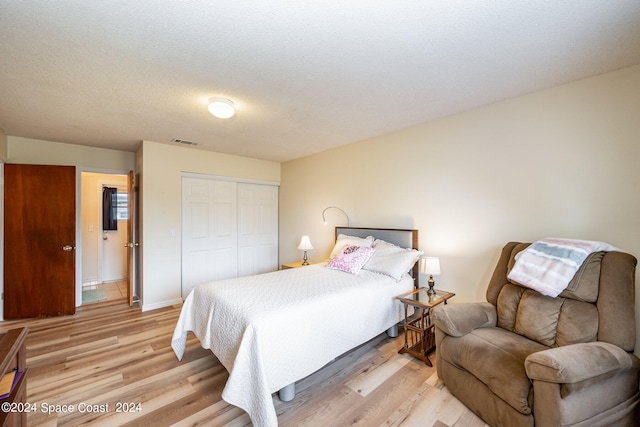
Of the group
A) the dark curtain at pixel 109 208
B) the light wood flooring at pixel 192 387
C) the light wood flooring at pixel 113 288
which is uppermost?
the dark curtain at pixel 109 208

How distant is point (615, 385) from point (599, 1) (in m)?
2.00

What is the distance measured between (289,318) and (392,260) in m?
1.45

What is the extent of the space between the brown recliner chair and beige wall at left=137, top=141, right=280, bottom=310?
3589mm

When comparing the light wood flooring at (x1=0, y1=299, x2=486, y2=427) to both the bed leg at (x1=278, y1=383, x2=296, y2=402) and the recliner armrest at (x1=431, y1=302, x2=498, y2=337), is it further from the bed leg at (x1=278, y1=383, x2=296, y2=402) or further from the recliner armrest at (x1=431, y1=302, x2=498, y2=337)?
the recliner armrest at (x1=431, y1=302, x2=498, y2=337)

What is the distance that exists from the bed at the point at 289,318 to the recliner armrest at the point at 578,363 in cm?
120

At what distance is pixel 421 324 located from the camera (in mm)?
2453

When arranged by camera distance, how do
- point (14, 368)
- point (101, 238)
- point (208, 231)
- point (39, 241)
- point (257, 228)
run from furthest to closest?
point (101, 238), point (257, 228), point (208, 231), point (39, 241), point (14, 368)

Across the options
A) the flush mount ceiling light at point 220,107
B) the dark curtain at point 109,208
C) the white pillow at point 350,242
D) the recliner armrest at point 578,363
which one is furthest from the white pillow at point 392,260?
the dark curtain at point 109,208

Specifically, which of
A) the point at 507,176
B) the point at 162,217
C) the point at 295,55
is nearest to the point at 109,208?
the point at 162,217

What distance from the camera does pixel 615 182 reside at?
190 cm

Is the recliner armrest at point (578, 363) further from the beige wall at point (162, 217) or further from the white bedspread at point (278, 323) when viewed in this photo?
the beige wall at point (162, 217)

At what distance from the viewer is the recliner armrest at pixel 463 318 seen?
6.16ft

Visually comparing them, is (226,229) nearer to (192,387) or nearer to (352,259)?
(352,259)

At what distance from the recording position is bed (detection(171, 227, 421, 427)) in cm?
161
